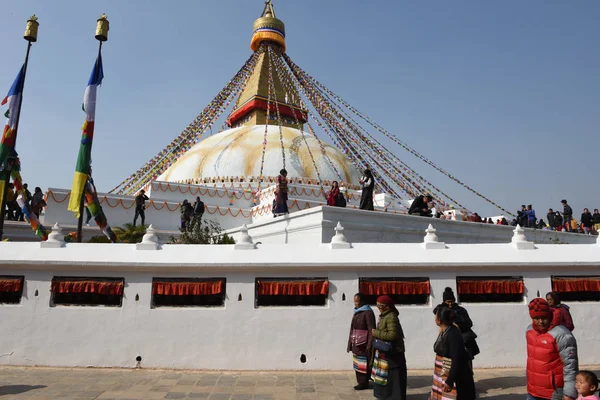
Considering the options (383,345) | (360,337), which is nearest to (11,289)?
(360,337)

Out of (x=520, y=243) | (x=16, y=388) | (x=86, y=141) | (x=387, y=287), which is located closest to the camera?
(x=16, y=388)

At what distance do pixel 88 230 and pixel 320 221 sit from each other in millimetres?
7824

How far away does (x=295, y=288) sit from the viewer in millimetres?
6258

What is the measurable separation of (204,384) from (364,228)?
628 cm

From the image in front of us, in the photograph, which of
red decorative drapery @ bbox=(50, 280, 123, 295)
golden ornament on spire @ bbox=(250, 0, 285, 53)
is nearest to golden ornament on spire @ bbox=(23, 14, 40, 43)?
red decorative drapery @ bbox=(50, 280, 123, 295)

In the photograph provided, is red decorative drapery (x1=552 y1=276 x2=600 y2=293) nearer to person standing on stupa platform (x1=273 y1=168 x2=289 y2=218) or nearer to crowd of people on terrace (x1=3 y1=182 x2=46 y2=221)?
person standing on stupa platform (x1=273 y1=168 x2=289 y2=218)

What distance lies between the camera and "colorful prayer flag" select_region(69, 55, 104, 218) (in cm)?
944

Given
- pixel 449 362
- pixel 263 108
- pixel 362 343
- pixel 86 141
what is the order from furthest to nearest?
pixel 263 108
pixel 86 141
pixel 362 343
pixel 449 362

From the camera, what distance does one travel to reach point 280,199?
11914 millimetres

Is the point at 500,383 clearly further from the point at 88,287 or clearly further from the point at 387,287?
the point at 88,287

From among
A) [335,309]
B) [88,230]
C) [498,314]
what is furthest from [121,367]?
[88,230]

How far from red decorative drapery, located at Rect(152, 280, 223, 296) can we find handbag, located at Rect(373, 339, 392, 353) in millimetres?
2781

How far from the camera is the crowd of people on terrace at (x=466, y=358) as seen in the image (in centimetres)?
315

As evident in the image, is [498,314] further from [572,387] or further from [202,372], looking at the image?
[202,372]
